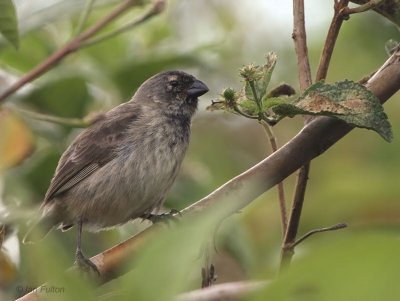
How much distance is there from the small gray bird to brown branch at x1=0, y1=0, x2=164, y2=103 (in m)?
2.35

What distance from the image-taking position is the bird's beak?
15.7 feet

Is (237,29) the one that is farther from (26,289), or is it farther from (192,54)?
(26,289)

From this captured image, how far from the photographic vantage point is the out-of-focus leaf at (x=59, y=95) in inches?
135

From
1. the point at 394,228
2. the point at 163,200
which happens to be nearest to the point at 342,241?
the point at 394,228

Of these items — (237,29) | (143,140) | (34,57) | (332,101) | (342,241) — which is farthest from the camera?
(237,29)

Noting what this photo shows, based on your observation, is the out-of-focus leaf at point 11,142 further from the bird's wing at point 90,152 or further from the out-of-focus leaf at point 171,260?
the out-of-focus leaf at point 171,260

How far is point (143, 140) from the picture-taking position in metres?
4.30

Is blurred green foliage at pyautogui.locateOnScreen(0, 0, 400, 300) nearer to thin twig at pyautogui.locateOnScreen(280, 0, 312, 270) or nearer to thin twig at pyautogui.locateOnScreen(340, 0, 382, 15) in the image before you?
thin twig at pyautogui.locateOnScreen(280, 0, 312, 270)

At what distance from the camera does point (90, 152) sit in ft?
14.4

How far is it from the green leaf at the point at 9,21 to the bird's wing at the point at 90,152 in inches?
92.6

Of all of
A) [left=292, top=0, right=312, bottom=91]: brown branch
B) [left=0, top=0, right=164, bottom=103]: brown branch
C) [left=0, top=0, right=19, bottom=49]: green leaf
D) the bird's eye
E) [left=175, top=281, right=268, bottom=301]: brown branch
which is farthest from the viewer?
the bird's eye

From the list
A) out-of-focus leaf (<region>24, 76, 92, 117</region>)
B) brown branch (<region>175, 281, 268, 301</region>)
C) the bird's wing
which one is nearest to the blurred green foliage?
out-of-focus leaf (<region>24, 76, 92, 117</region>)

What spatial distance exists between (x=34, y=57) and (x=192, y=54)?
2.51 feet

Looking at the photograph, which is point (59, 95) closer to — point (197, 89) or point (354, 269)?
point (197, 89)
